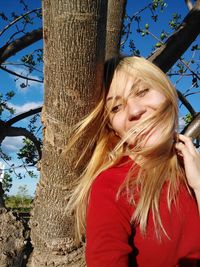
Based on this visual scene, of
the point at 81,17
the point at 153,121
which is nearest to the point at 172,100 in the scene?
the point at 153,121

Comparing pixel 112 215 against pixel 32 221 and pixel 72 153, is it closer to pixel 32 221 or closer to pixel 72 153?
pixel 72 153

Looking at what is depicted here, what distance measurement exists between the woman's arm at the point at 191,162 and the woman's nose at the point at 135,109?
1.08 ft

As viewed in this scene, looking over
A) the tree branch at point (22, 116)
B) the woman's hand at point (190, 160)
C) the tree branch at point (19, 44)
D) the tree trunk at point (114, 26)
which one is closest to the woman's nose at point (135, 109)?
the woman's hand at point (190, 160)

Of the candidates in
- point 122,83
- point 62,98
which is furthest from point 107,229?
point 122,83

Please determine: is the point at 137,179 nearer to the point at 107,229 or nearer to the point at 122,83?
the point at 107,229

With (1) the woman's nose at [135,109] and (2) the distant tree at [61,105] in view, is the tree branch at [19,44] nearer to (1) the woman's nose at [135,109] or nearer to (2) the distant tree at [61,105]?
(2) the distant tree at [61,105]

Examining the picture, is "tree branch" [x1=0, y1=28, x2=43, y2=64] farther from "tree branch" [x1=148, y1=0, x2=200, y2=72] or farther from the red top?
the red top

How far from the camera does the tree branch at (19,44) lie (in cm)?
429

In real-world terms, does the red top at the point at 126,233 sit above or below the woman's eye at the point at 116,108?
below

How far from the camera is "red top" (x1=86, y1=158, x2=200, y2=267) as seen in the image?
1500mm

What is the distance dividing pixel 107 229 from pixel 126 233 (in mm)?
92

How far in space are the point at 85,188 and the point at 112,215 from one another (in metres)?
0.22

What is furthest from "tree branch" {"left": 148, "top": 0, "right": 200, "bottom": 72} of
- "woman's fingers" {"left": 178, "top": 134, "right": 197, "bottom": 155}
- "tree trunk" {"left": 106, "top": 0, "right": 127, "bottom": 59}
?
"woman's fingers" {"left": 178, "top": 134, "right": 197, "bottom": 155}

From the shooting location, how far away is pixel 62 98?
1.52 metres
